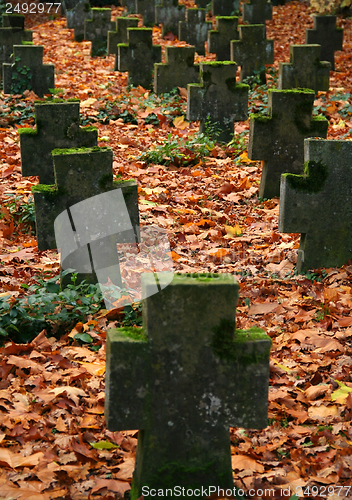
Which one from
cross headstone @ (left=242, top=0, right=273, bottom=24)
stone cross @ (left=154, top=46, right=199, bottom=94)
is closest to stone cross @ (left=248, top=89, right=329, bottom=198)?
stone cross @ (left=154, top=46, right=199, bottom=94)

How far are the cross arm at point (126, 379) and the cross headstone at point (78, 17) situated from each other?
1645 cm

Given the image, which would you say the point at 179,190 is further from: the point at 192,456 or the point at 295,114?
the point at 192,456

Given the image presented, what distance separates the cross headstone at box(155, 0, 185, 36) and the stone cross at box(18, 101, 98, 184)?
11398 millimetres

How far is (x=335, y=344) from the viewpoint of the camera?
403 centimetres

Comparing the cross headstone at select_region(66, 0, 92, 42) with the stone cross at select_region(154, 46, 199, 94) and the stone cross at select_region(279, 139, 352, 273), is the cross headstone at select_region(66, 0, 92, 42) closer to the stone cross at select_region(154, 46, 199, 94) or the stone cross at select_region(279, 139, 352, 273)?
the stone cross at select_region(154, 46, 199, 94)

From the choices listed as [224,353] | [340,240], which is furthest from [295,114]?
[224,353]

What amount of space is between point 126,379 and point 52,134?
417cm

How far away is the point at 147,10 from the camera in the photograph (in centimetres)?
1811

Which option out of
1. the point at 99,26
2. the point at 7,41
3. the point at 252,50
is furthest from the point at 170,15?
the point at 7,41

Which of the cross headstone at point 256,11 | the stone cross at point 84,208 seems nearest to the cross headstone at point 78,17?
the cross headstone at point 256,11

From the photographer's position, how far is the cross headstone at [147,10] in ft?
59.1

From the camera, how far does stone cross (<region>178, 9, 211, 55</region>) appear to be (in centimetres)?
1525

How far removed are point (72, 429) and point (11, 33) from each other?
11216mm

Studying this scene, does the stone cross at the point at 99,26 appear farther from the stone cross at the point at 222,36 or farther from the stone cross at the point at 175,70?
the stone cross at the point at 175,70
